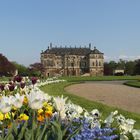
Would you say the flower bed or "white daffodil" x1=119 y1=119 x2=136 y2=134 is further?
"white daffodil" x1=119 y1=119 x2=136 y2=134

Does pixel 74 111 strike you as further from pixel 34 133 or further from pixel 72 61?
pixel 72 61

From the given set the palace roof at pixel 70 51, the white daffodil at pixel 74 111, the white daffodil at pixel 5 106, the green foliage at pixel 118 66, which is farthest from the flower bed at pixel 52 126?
the palace roof at pixel 70 51

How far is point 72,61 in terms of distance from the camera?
16238 centimetres

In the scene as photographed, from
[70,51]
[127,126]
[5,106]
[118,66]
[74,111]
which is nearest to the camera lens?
[5,106]

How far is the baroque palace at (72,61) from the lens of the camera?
158 m

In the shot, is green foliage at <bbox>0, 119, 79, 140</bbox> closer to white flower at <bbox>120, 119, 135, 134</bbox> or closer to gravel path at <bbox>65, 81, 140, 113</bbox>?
white flower at <bbox>120, 119, 135, 134</bbox>

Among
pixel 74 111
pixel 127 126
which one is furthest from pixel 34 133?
pixel 74 111

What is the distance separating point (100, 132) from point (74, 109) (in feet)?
6.27

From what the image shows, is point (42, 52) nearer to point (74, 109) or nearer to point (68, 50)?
point (68, 50)

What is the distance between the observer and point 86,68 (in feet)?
537

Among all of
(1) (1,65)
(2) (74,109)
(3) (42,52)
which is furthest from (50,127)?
(3) (42,52)

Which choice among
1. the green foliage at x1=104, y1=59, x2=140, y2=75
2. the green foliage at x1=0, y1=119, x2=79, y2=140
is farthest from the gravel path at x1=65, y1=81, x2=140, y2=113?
the green foliage at x1=104, y1=59, x2=140, y2=75

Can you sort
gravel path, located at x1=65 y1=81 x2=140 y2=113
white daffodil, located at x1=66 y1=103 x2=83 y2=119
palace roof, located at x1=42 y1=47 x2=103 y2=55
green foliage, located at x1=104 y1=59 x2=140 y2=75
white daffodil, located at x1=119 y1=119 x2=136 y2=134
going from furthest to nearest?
palace roof, located at x1=42 y1=47 x2=103 y2=55, green foliage, located at x1=104 y1=59 x2=140 y2=75, gravel path, located at x1=65 y1=81 x2=140 y2=113, white daffodil, located at x1=66 y1=103 x2=83 y2=119, white daffodil, located at x1=119 y1=119 x2=136 y2=134

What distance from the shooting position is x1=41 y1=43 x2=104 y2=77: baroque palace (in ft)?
518
